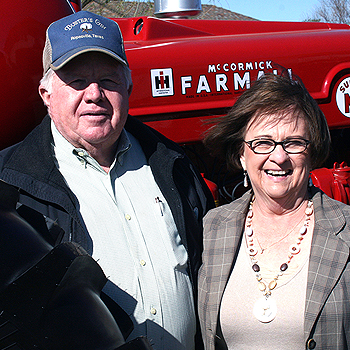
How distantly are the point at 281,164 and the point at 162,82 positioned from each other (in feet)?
4.22

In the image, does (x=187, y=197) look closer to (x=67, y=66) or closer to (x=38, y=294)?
(x=67, y=66)

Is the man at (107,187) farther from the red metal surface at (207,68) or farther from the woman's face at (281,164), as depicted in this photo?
the red metal surface at (207,68)

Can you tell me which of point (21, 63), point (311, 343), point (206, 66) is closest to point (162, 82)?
point (206, 66)

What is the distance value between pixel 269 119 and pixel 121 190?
0.71m

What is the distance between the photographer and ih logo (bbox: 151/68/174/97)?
9.68 feet

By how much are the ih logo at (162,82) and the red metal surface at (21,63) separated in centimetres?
82

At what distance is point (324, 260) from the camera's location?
181 centimetres

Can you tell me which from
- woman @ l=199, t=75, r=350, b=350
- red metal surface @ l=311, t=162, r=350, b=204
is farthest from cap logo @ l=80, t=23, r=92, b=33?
red metal surface @ l=311, t=162, r=350, b=204

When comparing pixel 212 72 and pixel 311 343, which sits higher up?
pixel 212 72

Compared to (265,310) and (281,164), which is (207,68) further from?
(265,310)

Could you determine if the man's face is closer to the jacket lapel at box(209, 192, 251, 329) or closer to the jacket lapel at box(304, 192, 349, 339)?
the jacket lapel at box(209, 192, 251, 329)

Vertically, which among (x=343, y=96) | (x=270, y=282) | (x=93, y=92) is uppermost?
(x=343, y=96)

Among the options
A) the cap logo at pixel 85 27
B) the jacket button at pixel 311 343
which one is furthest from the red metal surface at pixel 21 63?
the jacket button at pixel 311 343

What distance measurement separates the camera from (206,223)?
2.21m
